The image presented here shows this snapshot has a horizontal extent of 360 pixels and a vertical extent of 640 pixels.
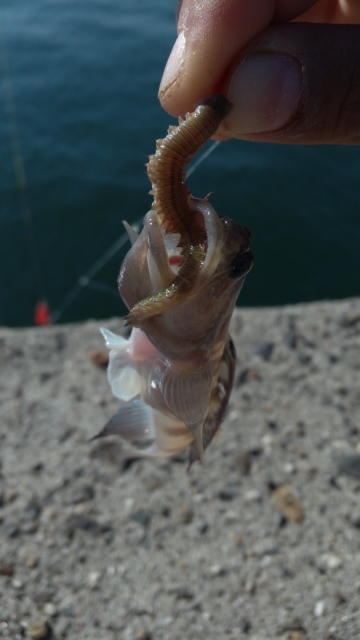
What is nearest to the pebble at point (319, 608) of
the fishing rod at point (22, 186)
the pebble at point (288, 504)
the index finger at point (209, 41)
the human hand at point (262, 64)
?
the pebble at point (288, 504)

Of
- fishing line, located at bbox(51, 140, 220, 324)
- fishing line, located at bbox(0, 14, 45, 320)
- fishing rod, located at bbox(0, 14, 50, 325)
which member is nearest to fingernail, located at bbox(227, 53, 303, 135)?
fishing line, located at bbox(51, 140, 220, 324)

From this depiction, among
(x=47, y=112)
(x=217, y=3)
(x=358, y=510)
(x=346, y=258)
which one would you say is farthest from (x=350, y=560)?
(x=47, y=112)

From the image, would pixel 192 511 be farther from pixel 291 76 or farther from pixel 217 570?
pixel 291 76

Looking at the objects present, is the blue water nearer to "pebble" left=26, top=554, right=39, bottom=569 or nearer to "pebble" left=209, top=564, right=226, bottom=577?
"pebble" left=26, top=554, right=39, bottom=569

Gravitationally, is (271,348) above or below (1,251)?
above

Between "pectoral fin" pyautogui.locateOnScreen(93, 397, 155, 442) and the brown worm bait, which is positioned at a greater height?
the brown worm bait

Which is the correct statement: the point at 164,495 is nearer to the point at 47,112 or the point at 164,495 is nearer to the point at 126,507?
the point at 126,507

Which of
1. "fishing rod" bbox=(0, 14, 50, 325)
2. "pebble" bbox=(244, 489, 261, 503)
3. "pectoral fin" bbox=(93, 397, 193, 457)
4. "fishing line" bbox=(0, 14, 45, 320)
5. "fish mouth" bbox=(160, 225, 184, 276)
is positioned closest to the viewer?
"fish mouth" bbox=(160, 225, 184, 276)

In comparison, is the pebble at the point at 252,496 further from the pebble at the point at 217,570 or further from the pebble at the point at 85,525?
the pebble at the point at 85,525
